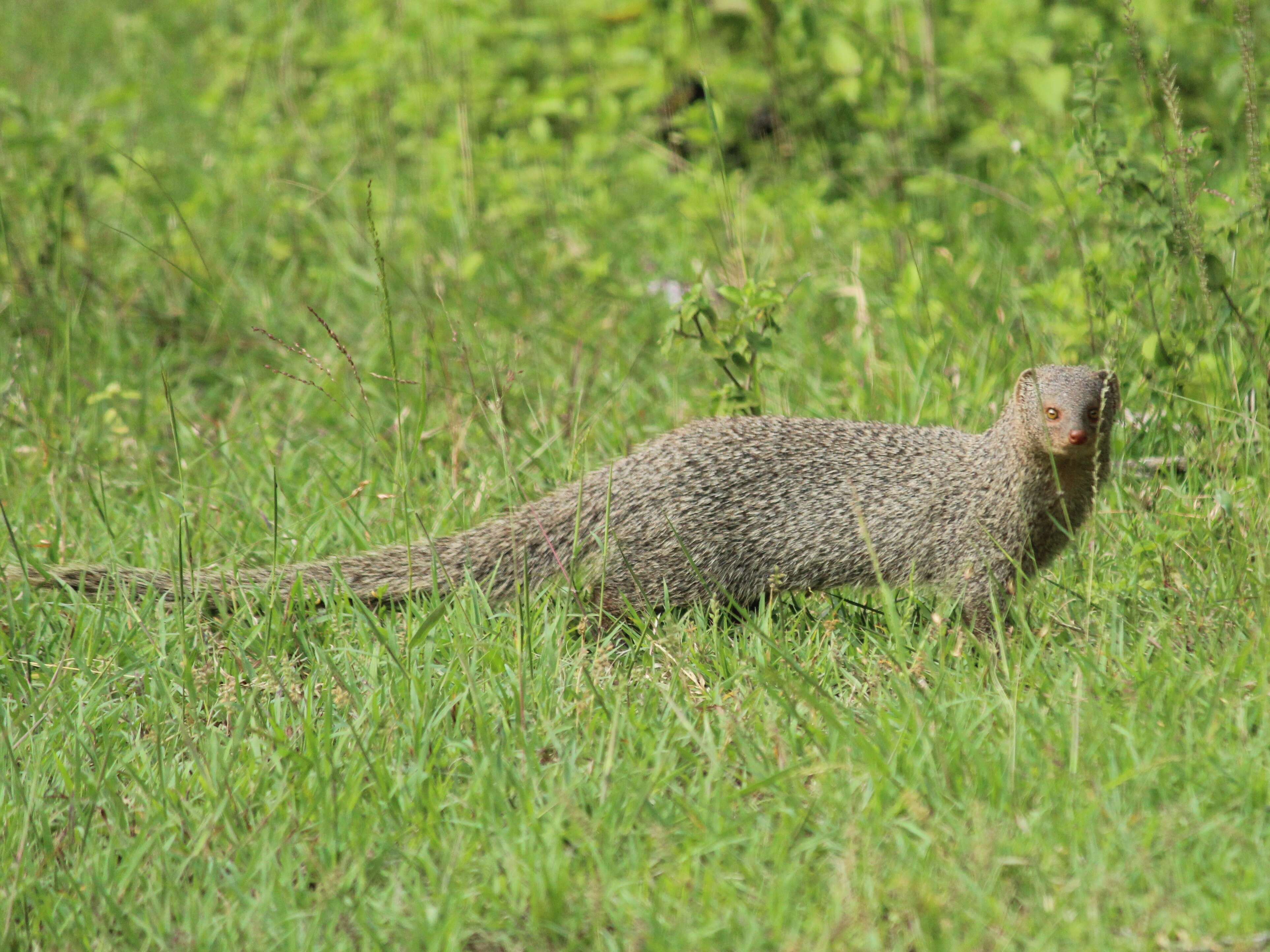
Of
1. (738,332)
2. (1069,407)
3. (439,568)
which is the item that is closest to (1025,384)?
(1069,407)

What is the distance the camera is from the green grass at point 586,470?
2.04 m

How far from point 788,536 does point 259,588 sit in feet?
4.10

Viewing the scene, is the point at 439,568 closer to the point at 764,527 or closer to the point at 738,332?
the point at 764,527

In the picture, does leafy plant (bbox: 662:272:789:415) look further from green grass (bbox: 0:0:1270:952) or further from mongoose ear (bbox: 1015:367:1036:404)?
mongoose ear (bbox: 1015:367:1036:404)

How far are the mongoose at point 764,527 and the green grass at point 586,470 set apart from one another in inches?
4.2

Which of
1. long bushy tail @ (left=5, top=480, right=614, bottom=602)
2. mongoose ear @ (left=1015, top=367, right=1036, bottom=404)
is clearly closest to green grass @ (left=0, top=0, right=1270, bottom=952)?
long bushy tail @ (left=5, top=480, right=614, bottom=602)

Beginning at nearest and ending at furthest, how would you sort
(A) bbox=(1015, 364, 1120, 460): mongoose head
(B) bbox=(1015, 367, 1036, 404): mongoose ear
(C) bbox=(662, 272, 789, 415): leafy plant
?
(A) bbox=(1015, 364, 1120, 460): mongoose head → (B) bbox=(1015, 367, 1036, 404): mongoose ear → (C) bbox=(662, 272, 789, 415): leafy plant

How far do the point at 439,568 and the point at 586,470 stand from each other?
1.42ft

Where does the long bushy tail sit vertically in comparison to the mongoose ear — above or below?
below

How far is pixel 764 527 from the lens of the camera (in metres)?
3.22

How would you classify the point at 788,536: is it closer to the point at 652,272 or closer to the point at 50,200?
the point at 652,272

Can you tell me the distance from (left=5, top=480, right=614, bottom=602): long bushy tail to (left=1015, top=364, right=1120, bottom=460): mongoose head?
1020 mm

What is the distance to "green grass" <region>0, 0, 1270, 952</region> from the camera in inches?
80.4

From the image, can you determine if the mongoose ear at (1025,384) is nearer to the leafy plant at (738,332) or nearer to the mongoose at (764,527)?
the mongoose at (764,527)
